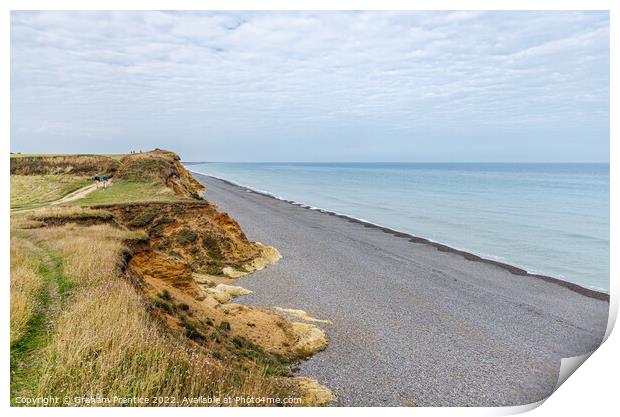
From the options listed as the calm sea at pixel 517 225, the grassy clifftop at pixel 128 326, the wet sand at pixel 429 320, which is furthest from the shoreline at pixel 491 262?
the grassy clifftop at pixel 128 326

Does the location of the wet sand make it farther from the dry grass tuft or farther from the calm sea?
the dry grass tuft

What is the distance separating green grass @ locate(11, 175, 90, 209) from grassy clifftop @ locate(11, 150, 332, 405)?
338 millimetres

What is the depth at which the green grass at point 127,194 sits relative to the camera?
24.7 m

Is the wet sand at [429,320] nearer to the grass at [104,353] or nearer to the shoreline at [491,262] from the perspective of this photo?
the shoreline at [491,262]

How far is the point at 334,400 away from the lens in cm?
1022

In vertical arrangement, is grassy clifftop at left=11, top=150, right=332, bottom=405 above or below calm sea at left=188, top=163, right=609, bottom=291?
above

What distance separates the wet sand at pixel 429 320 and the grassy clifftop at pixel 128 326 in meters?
1.52

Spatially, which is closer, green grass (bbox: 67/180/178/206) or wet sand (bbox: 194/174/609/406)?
wet sand (bbox: 194/174/609/406)

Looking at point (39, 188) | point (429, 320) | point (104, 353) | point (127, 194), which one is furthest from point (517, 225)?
point (104, 353)

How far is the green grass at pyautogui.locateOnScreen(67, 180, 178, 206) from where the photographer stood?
24.7 m

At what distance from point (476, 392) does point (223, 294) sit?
10744 millimetres

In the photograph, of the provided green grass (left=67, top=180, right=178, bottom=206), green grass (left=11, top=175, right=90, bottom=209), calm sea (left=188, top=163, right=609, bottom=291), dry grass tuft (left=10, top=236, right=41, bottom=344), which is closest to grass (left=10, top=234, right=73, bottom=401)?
dry grass tuft (left=10, top=236, right=41, bottom=344)

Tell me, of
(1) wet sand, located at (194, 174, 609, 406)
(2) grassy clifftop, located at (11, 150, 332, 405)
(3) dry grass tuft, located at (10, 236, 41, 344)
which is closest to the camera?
(2) grassy clifftop, located at (11, 150, 332, 405)

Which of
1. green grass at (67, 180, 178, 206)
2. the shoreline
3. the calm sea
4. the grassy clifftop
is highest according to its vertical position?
green grass at (67, 180, 178, 206)
